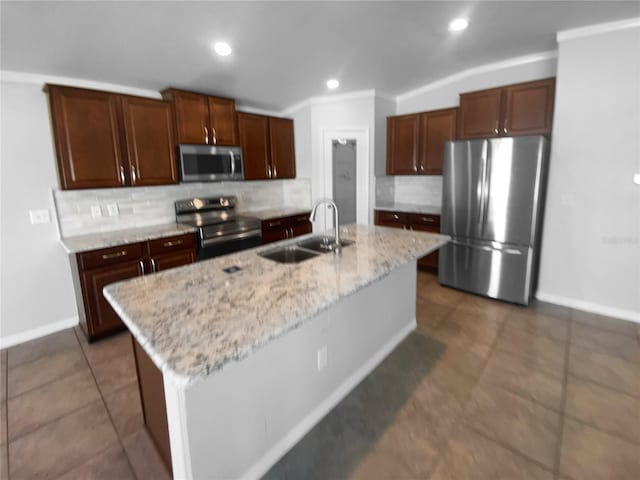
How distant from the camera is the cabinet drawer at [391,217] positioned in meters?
4.22

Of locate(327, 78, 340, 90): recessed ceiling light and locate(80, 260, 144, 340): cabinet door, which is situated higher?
locate(327, 78, 340, 90): recessed ceiling light

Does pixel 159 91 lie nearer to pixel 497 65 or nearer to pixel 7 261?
pixel 7 261

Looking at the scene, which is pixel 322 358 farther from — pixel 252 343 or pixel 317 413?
pixel 252 343

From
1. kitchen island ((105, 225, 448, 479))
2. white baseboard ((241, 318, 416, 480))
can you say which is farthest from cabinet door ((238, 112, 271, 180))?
white baseboard ((241, 318, 416, 480))

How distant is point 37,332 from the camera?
2.85m

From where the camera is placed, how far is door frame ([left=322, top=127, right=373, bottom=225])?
434 cm

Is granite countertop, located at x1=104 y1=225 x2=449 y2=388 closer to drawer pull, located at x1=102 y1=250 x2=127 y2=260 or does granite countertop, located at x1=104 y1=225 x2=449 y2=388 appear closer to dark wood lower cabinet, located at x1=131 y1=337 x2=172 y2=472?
dark wood lower cabinet, located at x1=131 y1=337 x2=172 y2=472

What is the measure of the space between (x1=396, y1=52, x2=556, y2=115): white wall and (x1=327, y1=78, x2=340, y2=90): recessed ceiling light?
3.77 ft

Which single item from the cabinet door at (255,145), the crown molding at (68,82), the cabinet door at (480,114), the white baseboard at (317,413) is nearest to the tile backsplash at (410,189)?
the cabinet door at (480,114)

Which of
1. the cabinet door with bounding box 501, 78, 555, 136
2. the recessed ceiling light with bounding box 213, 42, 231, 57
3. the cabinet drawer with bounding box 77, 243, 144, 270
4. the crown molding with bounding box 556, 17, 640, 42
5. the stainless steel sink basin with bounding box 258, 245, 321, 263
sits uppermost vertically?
the crown molding with bounding box 556, 17, 640, 42

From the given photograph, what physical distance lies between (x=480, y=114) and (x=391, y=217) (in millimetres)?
1578

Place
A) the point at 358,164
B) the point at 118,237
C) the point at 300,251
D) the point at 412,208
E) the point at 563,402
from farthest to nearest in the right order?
1. the point at 358,164
2. the point at 412,208
3. the point at 118,237
4. the point at 300,251
5. the point at 563,402

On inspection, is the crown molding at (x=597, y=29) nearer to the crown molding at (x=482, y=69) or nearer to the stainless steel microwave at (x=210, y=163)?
the crown molding at (x=482, y=69)

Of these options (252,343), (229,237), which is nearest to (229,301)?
(252,343)
